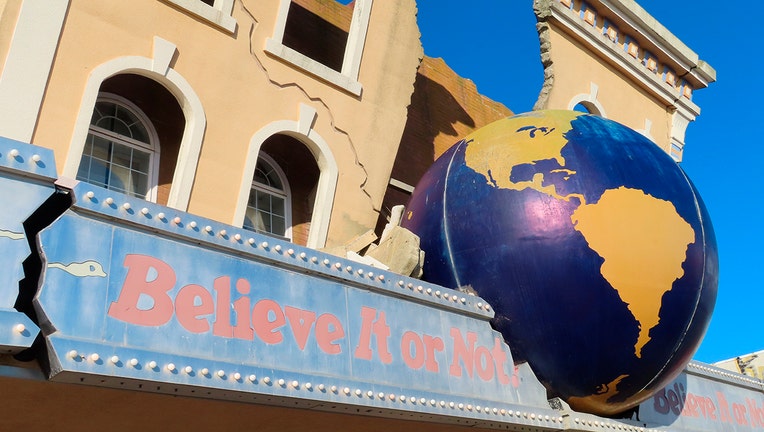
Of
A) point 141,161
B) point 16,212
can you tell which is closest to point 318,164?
point 141,161

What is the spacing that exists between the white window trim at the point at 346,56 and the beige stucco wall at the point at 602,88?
2800 millimetres

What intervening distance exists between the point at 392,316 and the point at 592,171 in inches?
85.8

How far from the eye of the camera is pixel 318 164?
27.6 feet

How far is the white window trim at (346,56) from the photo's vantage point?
8.16m

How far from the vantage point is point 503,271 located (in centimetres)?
611

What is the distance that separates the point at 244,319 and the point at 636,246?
3277mm

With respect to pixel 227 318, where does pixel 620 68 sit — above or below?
above

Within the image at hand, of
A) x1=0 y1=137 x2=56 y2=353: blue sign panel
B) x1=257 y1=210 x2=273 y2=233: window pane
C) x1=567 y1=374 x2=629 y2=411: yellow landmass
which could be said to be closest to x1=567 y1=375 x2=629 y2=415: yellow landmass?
x1=567 y1=374 x2=629 y2=411: yellow landmass

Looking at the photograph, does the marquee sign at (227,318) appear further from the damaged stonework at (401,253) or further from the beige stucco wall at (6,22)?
the beige stucco wall at (6,22)

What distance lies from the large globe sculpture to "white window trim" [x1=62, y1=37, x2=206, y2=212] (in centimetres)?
241

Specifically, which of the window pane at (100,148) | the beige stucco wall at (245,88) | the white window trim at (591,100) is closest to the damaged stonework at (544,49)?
the white window trim at (591,100)

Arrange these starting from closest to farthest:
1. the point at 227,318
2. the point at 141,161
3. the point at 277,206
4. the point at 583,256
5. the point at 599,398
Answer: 1. the point at 227,318
2. the point at 583,256
3. the point at 599,398
4. the point at 141,161
5. the point at 277,206

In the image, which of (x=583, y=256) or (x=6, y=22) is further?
(x=6, y=22)

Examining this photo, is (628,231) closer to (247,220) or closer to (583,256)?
(583,256)
